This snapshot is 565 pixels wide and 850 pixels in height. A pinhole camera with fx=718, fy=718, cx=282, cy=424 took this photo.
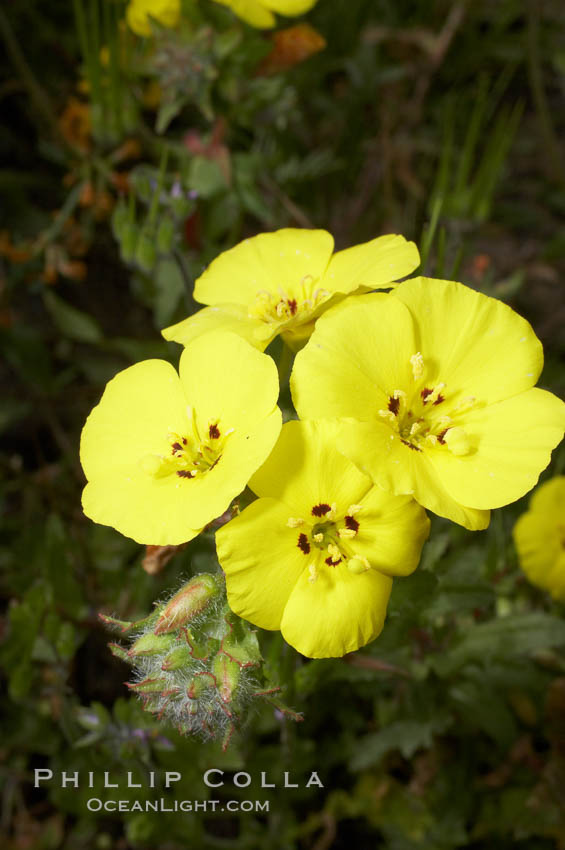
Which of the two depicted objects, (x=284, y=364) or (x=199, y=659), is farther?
(x=284, y=364)

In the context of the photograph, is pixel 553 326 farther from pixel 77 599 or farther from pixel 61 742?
pixel 61 742

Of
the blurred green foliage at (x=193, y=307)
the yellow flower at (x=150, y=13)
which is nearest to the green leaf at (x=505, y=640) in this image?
the blurred green foliage at (x=193, y=307)

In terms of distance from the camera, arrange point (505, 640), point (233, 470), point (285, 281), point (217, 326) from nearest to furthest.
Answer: point (233, 470) < point (217, 326) < point (285, 281) < point (505, 640)

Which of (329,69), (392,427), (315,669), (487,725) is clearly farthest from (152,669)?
(329,69)

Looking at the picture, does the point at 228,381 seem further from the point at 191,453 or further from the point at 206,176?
the point at 206,176

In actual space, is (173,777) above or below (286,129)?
below

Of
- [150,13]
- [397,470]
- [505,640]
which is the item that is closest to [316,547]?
[397,470]

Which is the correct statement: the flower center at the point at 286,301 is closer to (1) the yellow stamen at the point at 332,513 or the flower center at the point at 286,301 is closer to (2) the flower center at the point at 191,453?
(2) the flower center at the point at 191,453

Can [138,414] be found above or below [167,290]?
above
